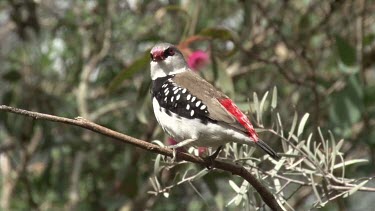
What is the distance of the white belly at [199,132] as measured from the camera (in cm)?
260

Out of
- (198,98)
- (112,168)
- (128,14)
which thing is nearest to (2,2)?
(128,14)

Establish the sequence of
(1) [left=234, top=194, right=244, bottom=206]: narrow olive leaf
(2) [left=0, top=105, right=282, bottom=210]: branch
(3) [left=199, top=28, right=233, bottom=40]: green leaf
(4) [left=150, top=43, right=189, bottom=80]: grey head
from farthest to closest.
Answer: (3) [left=199, top=28, right=233, bottom=40]: green leaf
(4) [left=150, top=43, right=189, bottom=80]: grey head
(1) [left=234, top=194, right=244, bottom=206]: narrow olive leaf
(2) [left=0, top=105, right=282, bottom=210]: branch

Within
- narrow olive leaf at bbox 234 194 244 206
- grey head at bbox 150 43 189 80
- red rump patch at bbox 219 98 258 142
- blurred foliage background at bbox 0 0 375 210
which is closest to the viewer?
narrow olive leaf at bbox 234 194 244 206

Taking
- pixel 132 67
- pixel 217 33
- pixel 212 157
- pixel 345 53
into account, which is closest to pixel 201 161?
pixel 212 157

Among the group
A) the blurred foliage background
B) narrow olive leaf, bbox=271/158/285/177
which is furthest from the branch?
the blurred foliage background

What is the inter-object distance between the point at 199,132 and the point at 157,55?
1.87 feet

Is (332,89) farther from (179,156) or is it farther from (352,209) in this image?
(179,156)

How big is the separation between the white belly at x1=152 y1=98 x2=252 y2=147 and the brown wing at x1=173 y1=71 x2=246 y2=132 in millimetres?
27

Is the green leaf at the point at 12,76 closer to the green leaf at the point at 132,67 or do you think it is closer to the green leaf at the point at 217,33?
the green leaf at the point at 132,67

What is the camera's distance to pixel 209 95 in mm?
2764

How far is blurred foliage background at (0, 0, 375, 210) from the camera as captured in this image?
406 cm

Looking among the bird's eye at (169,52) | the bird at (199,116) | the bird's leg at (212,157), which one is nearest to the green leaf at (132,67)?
the bird's eye at (169,52)

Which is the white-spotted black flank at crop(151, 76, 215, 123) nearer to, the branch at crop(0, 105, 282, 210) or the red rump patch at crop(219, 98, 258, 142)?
the red rump patch at crop(219, 98, 258, 142)

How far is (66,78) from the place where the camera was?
4898 millimetres
